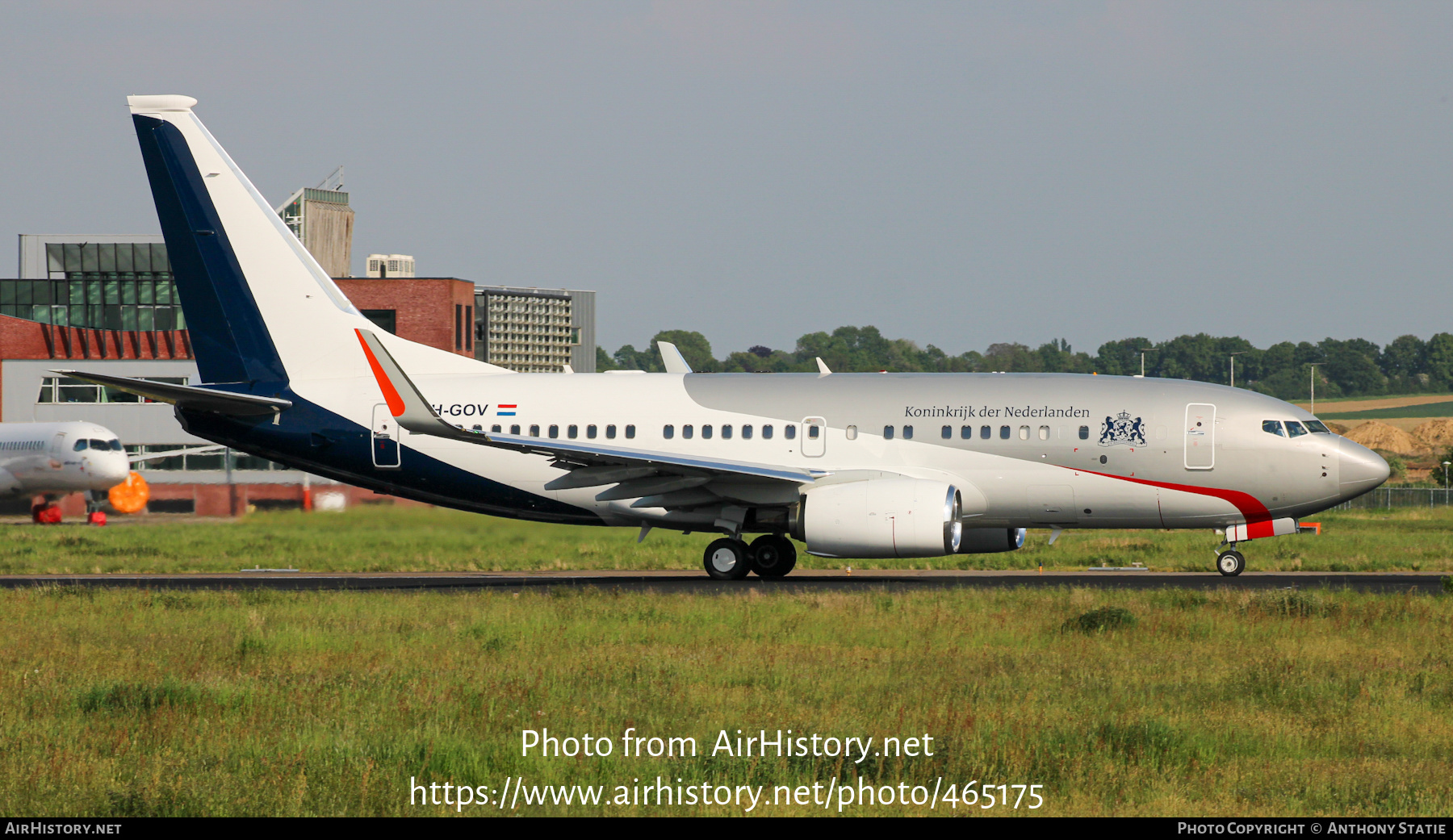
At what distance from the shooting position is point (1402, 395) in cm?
16325

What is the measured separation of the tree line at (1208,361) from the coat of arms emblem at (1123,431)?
112 m

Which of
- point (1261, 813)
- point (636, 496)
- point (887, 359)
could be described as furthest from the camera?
point (887, 359)

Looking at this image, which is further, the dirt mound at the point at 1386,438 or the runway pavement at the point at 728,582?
the dirt mound at the point at 1386,438

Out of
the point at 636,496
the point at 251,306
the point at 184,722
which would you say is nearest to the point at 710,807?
the point at 184,722

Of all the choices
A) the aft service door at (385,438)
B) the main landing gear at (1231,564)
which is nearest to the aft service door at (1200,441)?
the main landing gear at (1231,564)

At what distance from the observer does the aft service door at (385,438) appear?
27.9 meters

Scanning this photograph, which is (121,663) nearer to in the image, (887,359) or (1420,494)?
(1420,494)

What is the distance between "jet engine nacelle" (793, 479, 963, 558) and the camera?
953 inches

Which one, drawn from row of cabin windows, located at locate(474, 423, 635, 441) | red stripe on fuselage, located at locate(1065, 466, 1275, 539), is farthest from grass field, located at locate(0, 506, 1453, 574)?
red stripe on fuselage, located at locate(1065, 466, 1275, 539)

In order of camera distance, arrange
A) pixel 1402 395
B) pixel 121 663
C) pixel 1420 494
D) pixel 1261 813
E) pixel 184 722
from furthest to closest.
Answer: pixel 1402 395 → pixel 1420 494 → pixel 121 663 → pixel 184 722 → pixel 1261 813

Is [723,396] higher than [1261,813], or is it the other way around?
[723,396]

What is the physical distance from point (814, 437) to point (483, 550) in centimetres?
1067

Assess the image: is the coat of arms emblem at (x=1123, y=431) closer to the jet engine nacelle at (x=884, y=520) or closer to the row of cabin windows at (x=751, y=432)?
the row of cabin windows at (x=751, y=432)

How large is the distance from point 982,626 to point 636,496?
989 cm
